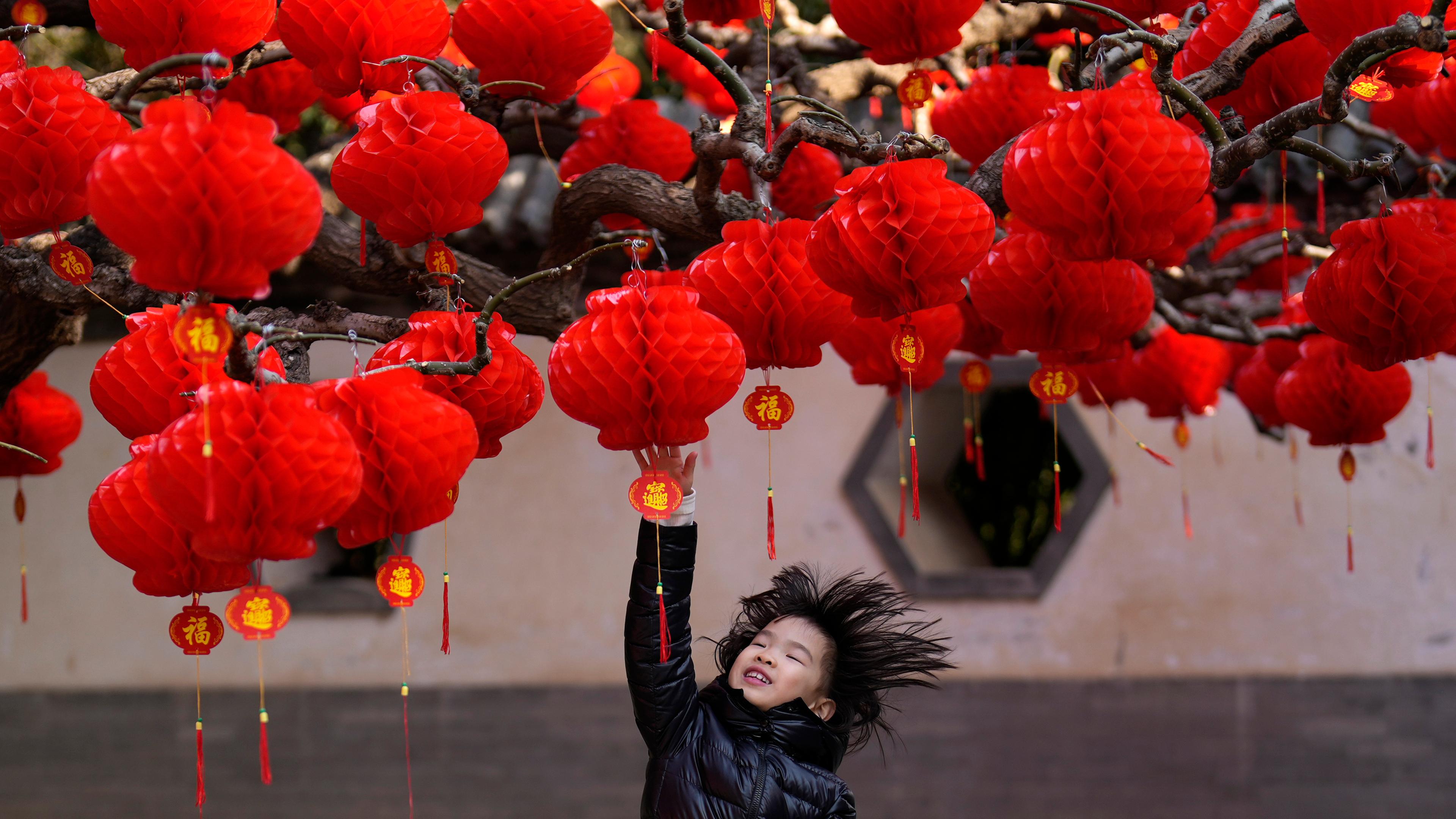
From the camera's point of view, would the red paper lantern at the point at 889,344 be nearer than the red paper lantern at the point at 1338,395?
Yes

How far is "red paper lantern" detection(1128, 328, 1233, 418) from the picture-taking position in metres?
3.16

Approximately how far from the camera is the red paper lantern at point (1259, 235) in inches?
146

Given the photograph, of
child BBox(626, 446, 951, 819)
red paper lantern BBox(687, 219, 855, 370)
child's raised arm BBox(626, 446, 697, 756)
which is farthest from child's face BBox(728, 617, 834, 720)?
red paper lantern BBox(687, 219, 855, 370)

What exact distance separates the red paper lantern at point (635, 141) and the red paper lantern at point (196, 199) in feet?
4.32

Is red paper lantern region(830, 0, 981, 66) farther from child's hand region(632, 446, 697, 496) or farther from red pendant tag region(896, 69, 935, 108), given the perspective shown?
A: child's hand region(632, 446, 697, 496)

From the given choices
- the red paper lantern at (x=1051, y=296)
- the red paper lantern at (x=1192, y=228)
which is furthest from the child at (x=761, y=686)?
the red paper lantern at (x=1192, y=228)

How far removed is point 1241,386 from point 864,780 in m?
2.26

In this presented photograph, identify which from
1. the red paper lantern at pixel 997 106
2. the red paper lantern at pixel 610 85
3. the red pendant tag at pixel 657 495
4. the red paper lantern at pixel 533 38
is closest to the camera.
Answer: the red pendant tag at pixel 657 495

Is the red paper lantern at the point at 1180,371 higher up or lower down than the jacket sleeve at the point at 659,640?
higher up

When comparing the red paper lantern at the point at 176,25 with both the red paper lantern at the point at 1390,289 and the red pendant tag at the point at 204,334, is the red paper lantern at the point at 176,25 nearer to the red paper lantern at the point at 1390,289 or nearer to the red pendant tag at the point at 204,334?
the red pendant tag at the point at 204,334

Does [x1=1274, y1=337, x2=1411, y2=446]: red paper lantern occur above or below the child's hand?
above

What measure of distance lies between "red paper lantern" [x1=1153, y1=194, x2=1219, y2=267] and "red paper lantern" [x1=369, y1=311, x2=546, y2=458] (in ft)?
5.24

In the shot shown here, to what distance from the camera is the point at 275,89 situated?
2.55 meters

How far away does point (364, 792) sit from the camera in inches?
183
